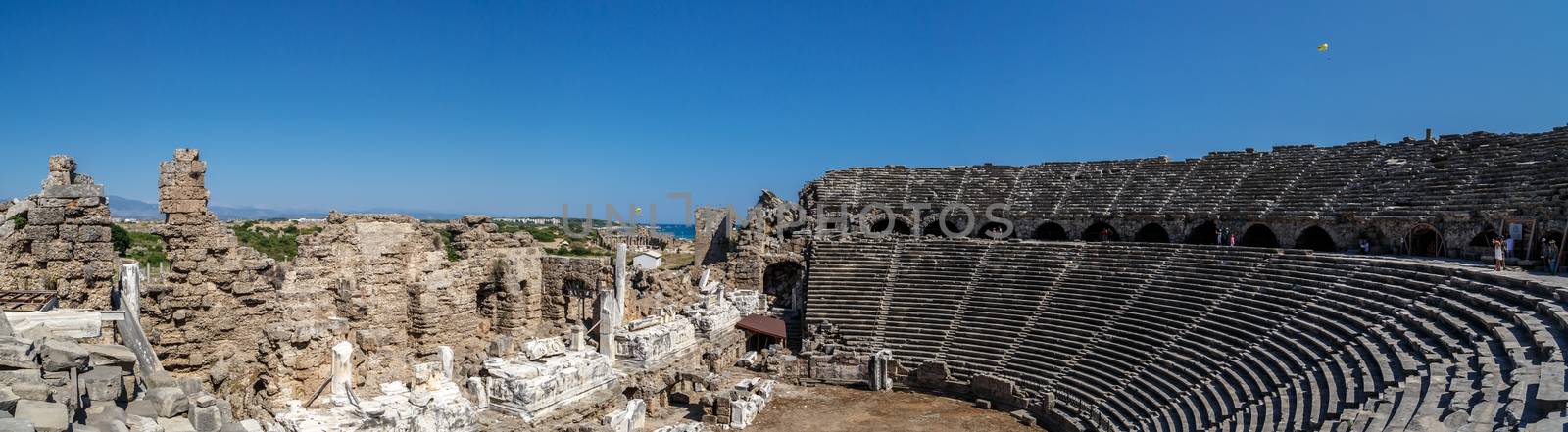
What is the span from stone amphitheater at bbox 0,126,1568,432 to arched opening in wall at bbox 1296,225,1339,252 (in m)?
0.07

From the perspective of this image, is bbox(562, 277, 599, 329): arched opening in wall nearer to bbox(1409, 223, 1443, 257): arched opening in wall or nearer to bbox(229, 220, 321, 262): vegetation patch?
bbox(1409, 223, 1443, 257): arched opening in wall

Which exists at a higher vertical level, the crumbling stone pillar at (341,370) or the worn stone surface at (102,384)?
the worn stone surface at (102,384)

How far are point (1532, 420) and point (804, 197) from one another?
22.8 m

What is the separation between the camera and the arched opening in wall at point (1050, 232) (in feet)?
83.1

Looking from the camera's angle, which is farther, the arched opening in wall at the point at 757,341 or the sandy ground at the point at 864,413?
the arched opening in wall at the point at 757,341

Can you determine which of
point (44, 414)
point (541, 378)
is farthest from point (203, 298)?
point (44, 414)

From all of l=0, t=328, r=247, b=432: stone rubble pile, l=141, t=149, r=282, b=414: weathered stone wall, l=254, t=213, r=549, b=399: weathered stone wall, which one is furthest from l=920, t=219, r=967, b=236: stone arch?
l=0, t=328, r=247, b=432: stone rubble pile

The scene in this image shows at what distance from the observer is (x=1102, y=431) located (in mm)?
13586

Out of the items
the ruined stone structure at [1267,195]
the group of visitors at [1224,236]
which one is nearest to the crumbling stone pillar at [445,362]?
the ruined stone structure at [1267,195]

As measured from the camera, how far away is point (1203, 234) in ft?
77.0

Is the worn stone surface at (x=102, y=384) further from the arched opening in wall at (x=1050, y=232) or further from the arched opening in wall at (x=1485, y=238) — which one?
the arched opening in wall at (x=1050, y=232)

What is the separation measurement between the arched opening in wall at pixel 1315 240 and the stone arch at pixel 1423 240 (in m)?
2.14

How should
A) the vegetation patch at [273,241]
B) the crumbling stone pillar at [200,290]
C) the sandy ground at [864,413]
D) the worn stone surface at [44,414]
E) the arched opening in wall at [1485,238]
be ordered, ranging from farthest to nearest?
1. the vegetation patch at [273,241]
2. the arched opening in wall at [1485,238]
3. the sandy ground at [864,413]
4. the crumbling stone pillar at [200,290]
5. the worn stone surface at [44,414]

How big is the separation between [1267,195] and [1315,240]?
1.66 meters
